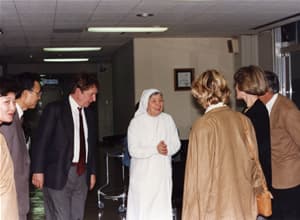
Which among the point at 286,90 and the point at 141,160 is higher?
the point at 286,90

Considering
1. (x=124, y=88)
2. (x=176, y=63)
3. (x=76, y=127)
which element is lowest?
(x=76, y=127)

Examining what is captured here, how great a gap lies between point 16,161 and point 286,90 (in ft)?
21.7

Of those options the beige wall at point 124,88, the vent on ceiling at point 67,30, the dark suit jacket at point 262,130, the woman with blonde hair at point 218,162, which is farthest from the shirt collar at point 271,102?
the beige wall at point 124,88

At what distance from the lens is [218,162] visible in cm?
320

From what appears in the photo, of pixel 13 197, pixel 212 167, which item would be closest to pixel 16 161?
pixel 13 197

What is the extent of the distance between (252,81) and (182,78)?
7363 millimetres

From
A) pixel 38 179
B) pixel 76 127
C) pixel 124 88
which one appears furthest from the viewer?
pixel 124 88

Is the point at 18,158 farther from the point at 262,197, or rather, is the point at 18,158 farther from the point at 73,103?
the point at 262,197

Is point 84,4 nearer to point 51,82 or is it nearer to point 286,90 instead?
point 286,90

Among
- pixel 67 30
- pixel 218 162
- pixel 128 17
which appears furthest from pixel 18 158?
pixel 67 30

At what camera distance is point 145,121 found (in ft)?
16.0

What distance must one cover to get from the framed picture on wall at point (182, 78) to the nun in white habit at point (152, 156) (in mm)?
5875

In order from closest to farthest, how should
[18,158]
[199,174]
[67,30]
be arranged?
[199,174]
[18,158]
[67,30]

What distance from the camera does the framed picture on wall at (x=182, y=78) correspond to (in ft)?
35.4
